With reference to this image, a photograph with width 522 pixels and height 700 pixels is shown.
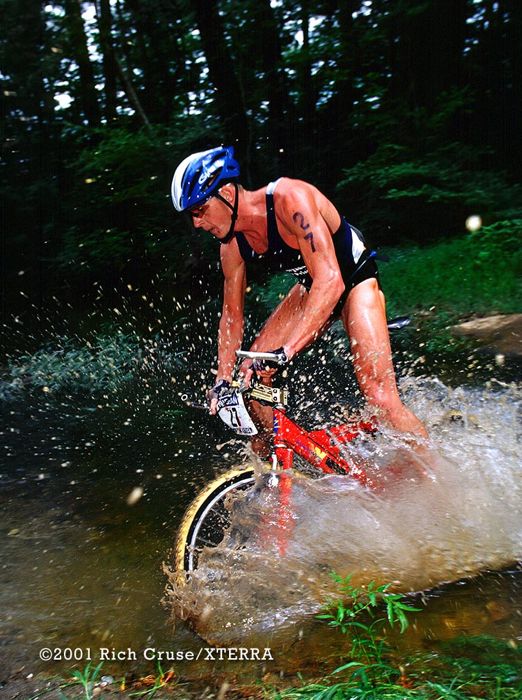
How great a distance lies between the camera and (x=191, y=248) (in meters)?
11.6

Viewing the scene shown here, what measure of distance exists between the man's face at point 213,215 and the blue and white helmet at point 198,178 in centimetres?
8

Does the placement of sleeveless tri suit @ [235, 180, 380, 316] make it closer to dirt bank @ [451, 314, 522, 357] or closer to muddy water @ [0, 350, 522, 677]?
muddy water @ [0, 350, 522, 677]

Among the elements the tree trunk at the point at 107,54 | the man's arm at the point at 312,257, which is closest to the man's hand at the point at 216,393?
the man's arm at the point at 312,257

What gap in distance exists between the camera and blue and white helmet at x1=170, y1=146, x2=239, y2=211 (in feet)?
9.57

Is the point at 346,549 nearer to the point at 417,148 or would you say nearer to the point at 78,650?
the point at 78,650

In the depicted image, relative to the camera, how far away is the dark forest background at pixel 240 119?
1046 cm

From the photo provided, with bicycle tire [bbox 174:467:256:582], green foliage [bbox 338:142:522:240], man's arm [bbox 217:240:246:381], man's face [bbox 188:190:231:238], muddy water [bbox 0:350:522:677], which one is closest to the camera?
muddy water [bbox 0:350:522:677]

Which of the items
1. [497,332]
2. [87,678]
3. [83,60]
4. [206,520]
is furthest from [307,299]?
[83,60]

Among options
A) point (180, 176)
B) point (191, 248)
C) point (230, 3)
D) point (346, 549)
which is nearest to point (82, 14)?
point (230, 3)

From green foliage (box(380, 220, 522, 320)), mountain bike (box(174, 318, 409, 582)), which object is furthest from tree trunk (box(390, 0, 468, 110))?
mountain bike (box(174, 318, 409, 582))

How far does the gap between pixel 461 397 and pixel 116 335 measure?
23.3ft

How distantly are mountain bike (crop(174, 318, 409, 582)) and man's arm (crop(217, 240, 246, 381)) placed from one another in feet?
1.66

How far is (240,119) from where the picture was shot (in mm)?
11023

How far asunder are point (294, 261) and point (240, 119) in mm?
8649
